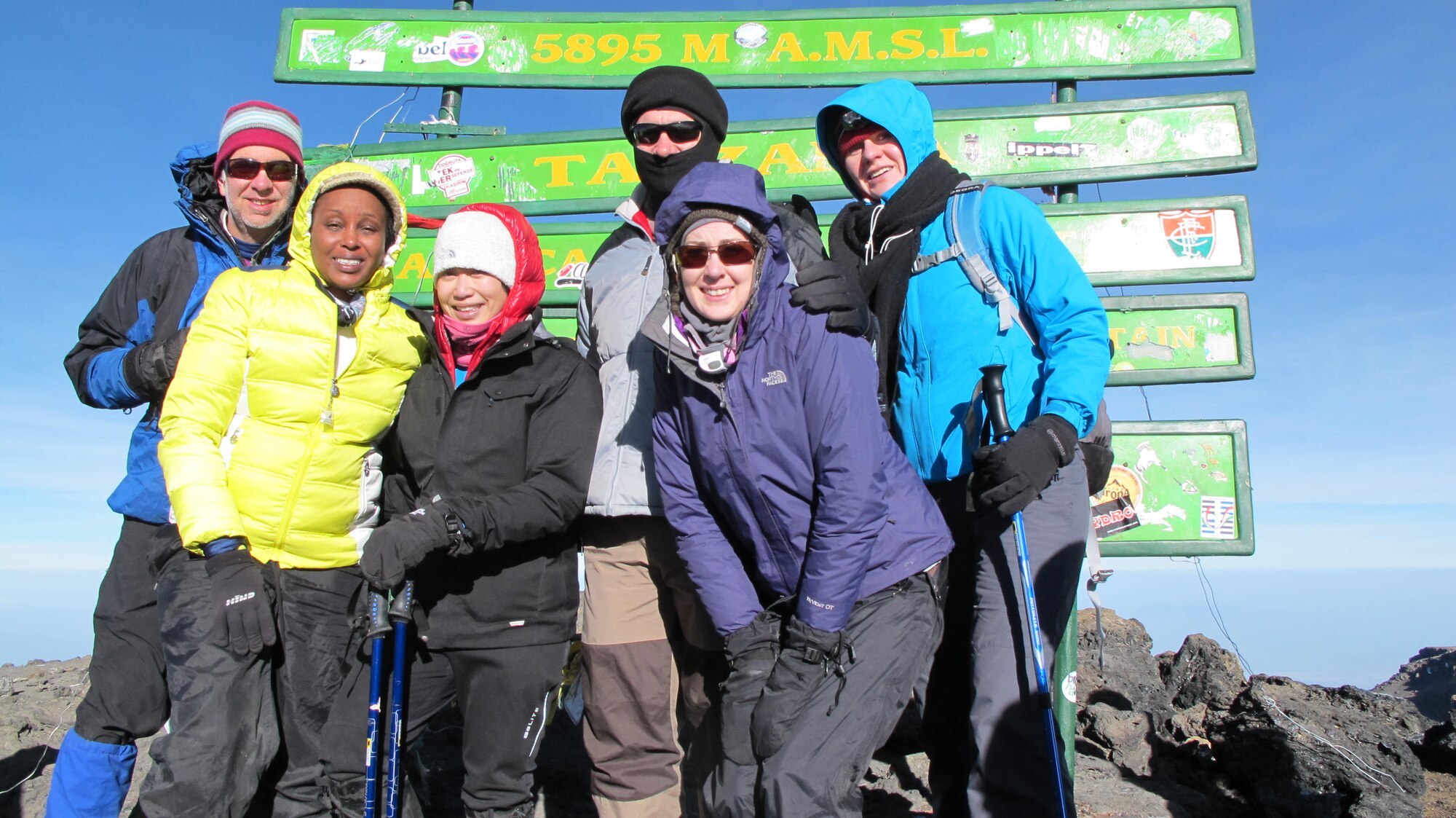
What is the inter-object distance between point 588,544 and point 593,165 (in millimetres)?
3946

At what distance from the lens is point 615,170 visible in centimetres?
662

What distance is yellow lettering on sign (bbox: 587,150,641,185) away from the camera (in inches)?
261

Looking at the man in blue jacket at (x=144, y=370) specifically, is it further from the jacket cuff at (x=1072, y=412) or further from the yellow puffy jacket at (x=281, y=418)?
the jacket cuff at (x=1072, y=412)

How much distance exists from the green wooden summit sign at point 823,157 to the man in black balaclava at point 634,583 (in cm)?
277

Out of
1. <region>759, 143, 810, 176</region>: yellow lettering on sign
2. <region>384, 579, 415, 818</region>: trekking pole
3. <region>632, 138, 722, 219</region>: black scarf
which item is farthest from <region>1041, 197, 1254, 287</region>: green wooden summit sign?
<region>384, 579, 415, 818</region>: trekking pole

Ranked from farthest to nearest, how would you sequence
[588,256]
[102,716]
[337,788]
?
1. [588,256]
2. [102,716]
3. [337,788]

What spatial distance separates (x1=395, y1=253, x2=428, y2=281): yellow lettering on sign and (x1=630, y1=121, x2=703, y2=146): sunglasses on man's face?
12.4 ft

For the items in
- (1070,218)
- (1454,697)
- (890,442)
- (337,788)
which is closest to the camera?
(890,442)

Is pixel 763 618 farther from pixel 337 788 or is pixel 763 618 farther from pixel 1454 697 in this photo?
pixel 1454 697

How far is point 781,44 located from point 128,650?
17.7 feet

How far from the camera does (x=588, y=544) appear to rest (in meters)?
3.51

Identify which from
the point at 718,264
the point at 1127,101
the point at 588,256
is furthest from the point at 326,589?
the point at 1127,101

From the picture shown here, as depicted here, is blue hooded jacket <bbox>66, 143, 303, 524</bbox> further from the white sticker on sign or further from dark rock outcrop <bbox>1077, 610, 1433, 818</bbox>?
dark rock outcrop <bbox>1077, 610, 1433, 818</bbox>

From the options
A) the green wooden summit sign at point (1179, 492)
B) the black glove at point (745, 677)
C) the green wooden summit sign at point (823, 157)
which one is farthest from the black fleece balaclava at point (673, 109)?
the green wooden summit sign at point (1179, 492)
